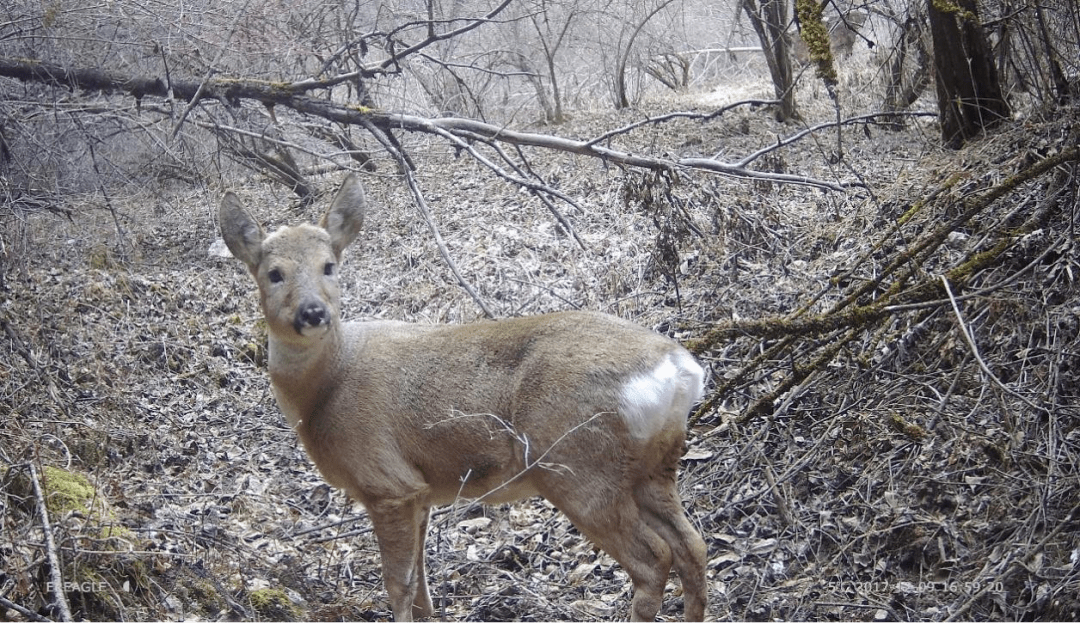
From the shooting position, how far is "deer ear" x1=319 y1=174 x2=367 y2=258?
18.5 ft

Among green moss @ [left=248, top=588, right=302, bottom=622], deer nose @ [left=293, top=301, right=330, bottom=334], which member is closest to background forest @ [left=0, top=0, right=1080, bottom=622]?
green moss @ [left=248, top=588, right=302, bottom=622]

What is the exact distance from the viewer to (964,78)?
27.4 ft

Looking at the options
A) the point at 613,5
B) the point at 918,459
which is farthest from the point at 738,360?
the point at 613,5

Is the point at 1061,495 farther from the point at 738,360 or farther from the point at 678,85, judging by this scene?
the point at 678,85

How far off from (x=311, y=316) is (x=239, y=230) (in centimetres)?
76

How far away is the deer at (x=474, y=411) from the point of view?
4723mm

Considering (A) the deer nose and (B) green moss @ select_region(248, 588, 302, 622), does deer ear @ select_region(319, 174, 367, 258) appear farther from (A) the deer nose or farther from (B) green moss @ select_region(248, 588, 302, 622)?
(B) green moss @ select_region(248, 588, 302, 622)

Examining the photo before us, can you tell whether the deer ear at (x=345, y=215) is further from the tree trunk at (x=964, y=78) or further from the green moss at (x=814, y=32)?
the tree trunk at (x=964, y=78)

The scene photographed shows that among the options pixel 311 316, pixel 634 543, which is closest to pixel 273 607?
pixel 311 316

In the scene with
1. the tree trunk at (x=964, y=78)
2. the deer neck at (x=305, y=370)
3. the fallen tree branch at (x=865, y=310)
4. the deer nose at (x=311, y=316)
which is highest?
the tree trunk at (x=964, y=78)

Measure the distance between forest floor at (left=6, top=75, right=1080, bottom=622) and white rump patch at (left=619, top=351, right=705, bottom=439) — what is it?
4.03 ft

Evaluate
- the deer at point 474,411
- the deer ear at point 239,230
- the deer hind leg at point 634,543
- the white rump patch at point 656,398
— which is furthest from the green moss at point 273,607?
the white rump patch at point 656,398

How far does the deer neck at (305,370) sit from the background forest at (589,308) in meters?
0.78

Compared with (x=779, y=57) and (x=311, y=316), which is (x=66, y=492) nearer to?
(x=311, y=316)
